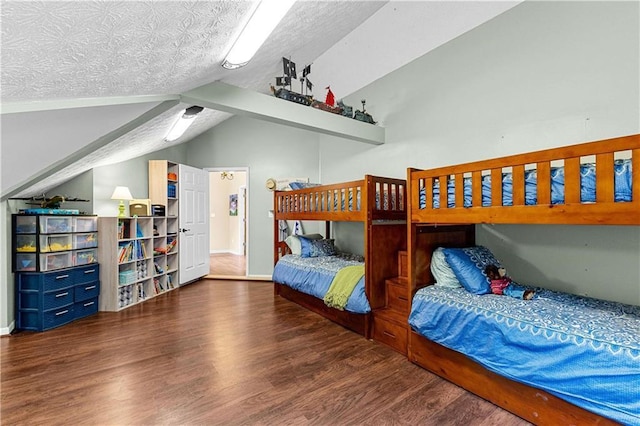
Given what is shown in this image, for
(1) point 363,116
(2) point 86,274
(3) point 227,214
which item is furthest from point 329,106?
(3) point 227,214

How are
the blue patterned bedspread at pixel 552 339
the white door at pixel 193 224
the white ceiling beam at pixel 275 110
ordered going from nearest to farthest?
1. the blue patterned bedspread at pixel 552 339
2. the white ceiling beam at pixel 275 110
3. the white door at pixel 193 224

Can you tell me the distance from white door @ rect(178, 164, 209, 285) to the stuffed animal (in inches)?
177

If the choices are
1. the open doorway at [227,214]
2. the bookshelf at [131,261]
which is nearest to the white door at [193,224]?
the bookshelf at [131,261]

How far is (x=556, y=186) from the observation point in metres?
1.72

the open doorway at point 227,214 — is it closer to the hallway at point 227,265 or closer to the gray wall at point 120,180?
the hallway at point 227,265

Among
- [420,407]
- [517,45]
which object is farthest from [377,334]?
[517,45]

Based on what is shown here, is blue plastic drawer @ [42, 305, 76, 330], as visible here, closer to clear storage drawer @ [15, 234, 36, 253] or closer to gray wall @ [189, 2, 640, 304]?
clear storage drawer @ [15, 234, 36, 253]

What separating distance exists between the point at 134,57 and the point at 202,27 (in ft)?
1.29

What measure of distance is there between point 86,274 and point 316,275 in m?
2.66

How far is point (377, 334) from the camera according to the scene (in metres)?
2.80

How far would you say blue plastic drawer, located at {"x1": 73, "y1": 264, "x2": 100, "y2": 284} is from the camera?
10.9 feet

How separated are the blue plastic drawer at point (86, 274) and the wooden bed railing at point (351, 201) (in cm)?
243

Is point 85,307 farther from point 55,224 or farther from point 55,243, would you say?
point 55,224

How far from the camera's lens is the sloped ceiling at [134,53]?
116 centimetres
